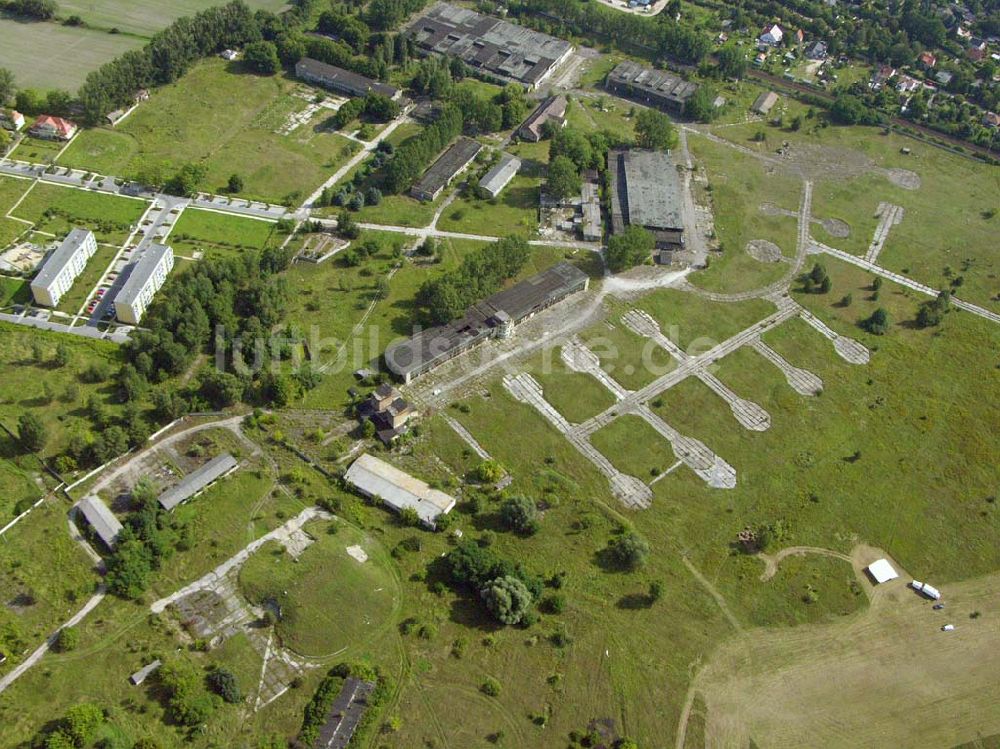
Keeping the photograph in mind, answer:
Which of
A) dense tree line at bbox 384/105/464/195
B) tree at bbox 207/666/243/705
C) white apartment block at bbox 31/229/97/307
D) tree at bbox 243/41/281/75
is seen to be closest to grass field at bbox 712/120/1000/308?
dense tree line at bbox 384/105/464/195

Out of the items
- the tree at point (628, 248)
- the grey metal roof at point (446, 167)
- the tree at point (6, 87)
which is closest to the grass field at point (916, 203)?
the tree at point (628, 248)

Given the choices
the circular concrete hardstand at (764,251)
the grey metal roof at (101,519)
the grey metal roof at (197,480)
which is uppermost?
the circular concrete hardstand at (764,251)

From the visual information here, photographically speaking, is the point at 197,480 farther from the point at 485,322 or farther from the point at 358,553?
the point at 485,322

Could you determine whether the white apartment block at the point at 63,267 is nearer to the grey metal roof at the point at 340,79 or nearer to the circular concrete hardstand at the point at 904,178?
the grey metal roof at the point at 340,79

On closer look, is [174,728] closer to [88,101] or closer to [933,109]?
[88,101]

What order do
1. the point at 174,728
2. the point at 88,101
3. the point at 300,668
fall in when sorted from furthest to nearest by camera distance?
the point at 88,101
the point at 300,668
the point at 174,728

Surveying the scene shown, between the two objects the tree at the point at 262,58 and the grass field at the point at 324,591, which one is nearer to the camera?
the grass field at the point at 324,591

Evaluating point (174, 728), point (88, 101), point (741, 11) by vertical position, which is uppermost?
point (741, 11)

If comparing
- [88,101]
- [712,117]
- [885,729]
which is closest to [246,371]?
[88,101]
